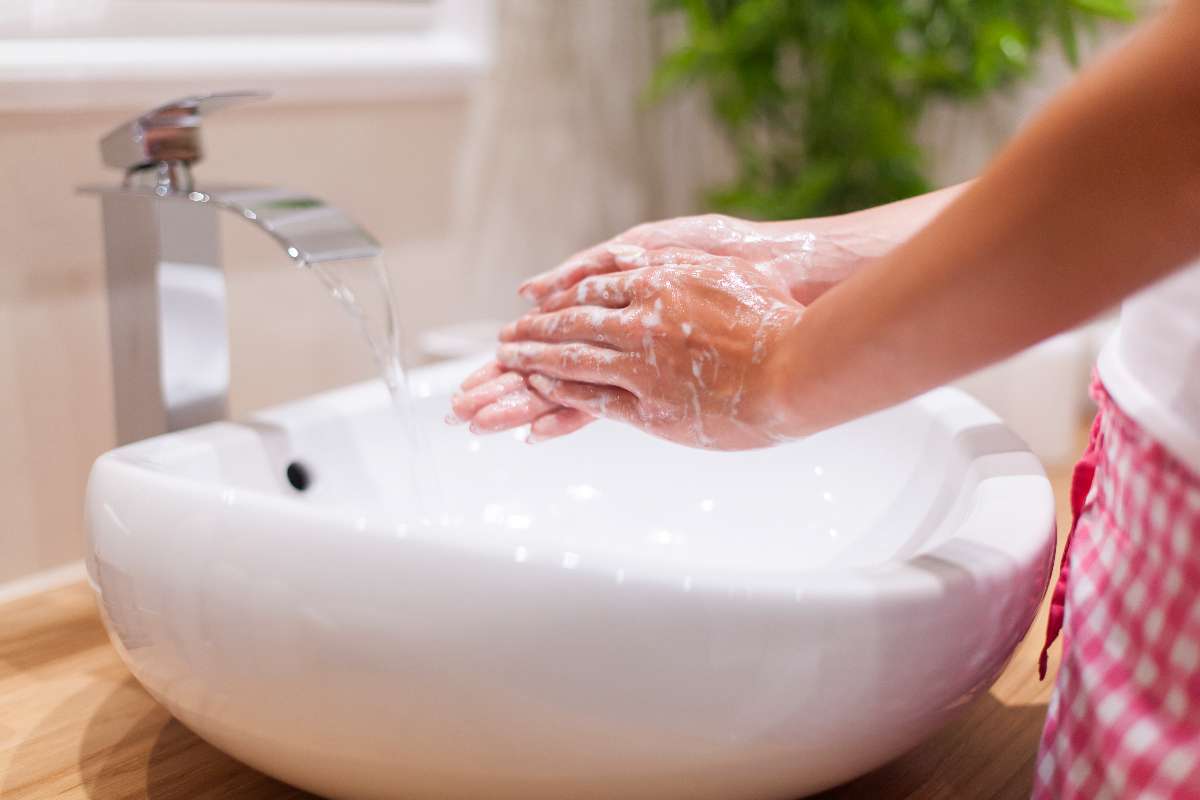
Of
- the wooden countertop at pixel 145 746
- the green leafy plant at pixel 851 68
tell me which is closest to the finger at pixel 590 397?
the wooden countertop at pixel 145 746

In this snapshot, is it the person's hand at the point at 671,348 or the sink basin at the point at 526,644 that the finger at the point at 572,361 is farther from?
the sink basin at the point at 526,644

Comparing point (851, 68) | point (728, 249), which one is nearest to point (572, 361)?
point (728, 249)

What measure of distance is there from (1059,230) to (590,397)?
312mm

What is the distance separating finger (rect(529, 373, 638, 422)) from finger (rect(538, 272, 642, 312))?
0.16ft

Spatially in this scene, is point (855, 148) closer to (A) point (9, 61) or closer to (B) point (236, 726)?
(A) point (9, 61)

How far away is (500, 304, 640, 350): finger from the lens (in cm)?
63

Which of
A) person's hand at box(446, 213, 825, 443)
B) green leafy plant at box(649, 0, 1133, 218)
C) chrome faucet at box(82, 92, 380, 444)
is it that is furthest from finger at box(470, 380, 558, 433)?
green leafy plant at box(649, 0, 1133, 218)

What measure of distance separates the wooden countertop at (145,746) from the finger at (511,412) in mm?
229

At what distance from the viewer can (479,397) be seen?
27.7 inches

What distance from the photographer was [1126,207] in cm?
39

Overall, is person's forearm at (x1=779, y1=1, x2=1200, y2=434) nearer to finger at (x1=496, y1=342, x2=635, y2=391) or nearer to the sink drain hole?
finger at (x1=496, y1=342, x2=635, y2=391)

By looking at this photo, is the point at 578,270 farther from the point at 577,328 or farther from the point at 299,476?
the point at 299,476

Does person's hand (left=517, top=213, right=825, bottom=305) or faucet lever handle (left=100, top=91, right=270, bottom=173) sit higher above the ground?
faucet lever handle (left=100, top=91, right=270, bottom=173)

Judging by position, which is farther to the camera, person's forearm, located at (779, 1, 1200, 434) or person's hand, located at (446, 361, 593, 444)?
person's hand, located at (446, 361, 593, 444)
